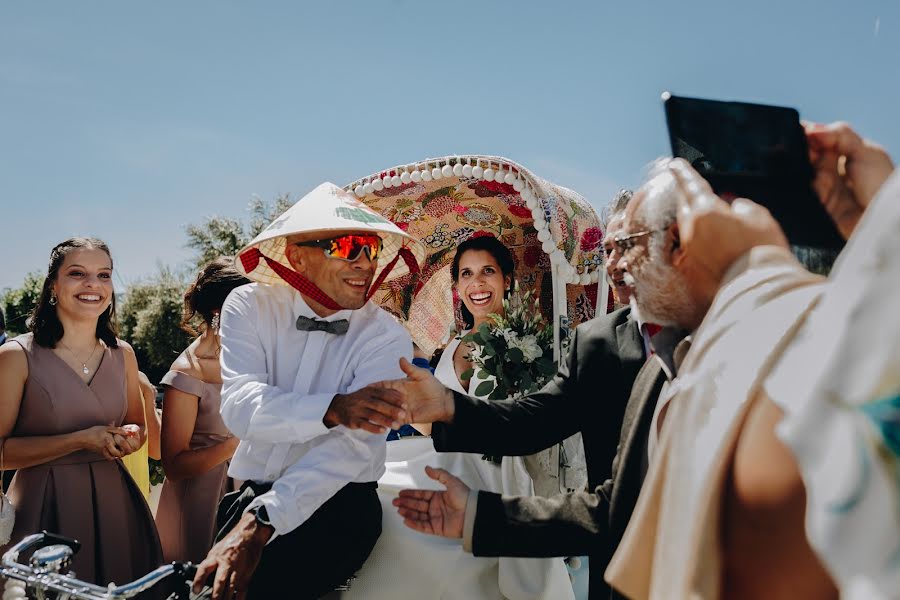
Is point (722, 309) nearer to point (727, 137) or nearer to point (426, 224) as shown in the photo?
point (727, 137)

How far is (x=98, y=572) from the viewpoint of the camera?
3.49m

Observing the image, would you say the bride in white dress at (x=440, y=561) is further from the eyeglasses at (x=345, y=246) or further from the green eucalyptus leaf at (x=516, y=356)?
the eyeglasses at (x=345, y=246)

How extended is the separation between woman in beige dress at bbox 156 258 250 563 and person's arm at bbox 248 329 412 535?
1.57 m

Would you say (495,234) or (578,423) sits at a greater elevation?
(495,234)

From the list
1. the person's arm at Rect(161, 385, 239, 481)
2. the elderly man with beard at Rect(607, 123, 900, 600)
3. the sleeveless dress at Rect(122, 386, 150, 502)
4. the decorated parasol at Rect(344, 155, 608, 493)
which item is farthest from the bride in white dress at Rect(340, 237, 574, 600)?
the sleeveless dress at Rect(122, 386, 150, 502)

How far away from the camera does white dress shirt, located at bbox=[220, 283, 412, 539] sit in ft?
8.00

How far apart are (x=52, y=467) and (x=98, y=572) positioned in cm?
59

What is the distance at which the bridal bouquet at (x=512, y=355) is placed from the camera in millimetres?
4047

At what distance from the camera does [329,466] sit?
2492mm

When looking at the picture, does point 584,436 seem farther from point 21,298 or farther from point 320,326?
point 21,298

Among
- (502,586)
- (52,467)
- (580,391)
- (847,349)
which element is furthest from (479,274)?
(847,349)

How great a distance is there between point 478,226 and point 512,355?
113cm

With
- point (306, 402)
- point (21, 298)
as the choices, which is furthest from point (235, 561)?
point (21, 298)

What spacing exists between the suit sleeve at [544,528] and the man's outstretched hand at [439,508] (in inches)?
3.2
